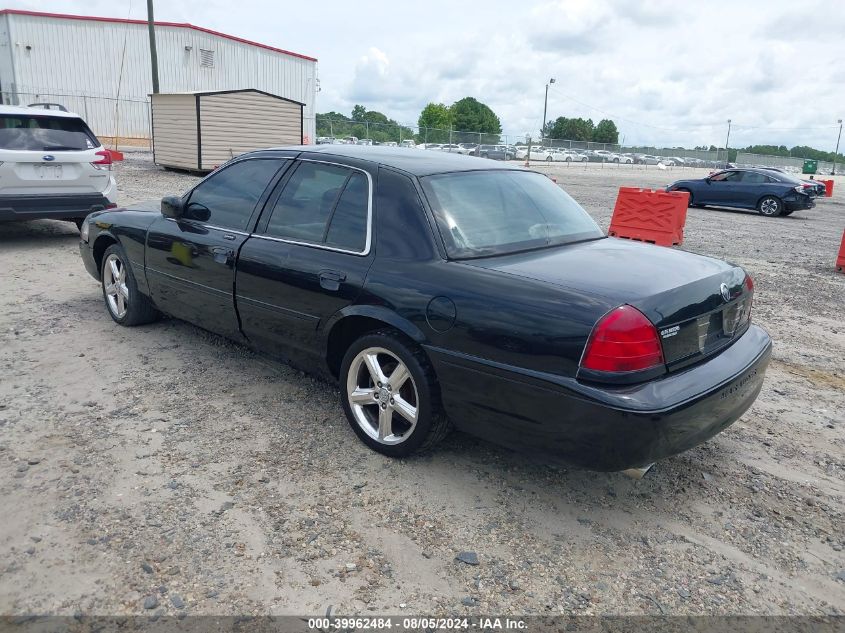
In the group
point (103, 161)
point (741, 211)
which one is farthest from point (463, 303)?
point (741, 211)

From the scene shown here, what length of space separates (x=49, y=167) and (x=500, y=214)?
A: 7.04 metres

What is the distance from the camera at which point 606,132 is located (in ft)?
394

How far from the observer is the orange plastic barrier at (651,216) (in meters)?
11.9

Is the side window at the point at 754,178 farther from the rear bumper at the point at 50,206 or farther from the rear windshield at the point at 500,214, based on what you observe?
the rear windshield at the point at 500,214

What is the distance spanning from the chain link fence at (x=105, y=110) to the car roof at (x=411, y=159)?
33870 millimetres

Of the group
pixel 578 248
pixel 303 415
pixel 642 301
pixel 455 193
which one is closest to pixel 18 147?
pixel 303 415

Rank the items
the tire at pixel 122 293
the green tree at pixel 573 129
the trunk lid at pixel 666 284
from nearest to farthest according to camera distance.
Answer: the trunk lid at pixel 666 284 < the tire at pixel 122 293 < the green tree at pixel 573 129

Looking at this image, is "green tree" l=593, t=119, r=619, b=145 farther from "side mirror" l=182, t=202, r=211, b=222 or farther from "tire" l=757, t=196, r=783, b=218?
"side mirror" l=182, t=202, r=211, b=222

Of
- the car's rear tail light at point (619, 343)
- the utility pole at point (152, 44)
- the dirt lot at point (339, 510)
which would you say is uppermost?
the utility pole at point (152, 44)

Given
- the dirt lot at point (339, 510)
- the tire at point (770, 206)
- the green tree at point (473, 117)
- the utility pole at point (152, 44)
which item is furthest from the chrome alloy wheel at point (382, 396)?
the green tree at point (473, 117)

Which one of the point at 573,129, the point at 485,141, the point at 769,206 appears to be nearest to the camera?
the point at 769,206

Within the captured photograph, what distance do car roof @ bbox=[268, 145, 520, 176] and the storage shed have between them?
16.6 metres

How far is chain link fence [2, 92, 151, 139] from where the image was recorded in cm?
3481

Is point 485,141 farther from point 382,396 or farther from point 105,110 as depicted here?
point 382,396
